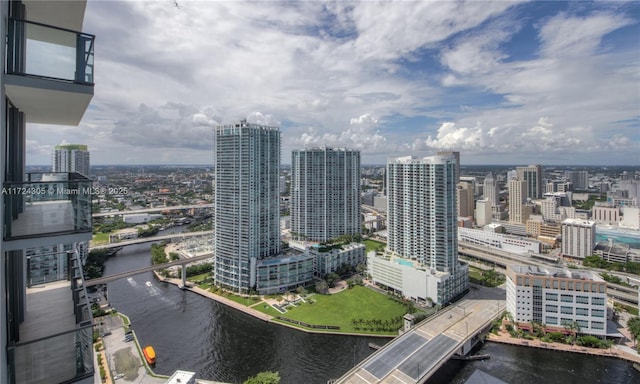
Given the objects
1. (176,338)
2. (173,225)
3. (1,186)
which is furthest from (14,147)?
(173,225)

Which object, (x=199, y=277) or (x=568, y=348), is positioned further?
(x=199, y=277)

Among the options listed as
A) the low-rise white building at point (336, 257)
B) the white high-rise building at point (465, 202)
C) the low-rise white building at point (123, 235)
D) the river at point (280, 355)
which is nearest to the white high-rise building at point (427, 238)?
the low-rise white building at point (336, 257)

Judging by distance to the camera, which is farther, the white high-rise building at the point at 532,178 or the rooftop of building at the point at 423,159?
the white high-rise building at the point at 532,178

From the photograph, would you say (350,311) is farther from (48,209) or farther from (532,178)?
(532,178)

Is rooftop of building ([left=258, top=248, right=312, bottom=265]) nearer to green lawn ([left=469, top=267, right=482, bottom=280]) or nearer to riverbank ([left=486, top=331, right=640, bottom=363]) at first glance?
riverbank ([left=486, top=331, right=640, bottom=363])

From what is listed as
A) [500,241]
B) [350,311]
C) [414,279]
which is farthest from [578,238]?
[350,311]

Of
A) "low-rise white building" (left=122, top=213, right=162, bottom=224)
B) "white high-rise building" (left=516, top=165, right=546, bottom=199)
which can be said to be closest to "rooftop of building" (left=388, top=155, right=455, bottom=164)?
"low-rise white building" (left=122, top=213, right=162, bottom=224)

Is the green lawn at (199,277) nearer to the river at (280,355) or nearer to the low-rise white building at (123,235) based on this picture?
the river at (280,355)
